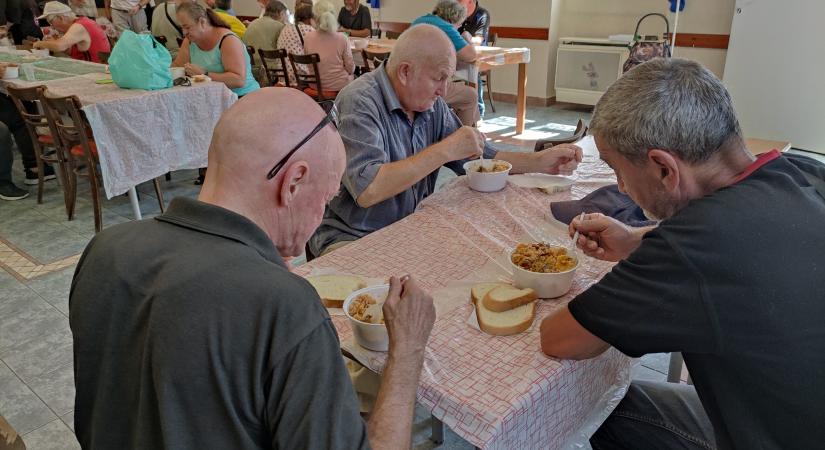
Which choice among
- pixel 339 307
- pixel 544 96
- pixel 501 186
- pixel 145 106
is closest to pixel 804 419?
pixel 339 307

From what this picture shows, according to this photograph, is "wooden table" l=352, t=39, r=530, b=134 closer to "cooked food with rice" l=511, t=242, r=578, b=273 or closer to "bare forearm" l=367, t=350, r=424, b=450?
"cooked food with rice" l=511, t=242, r=578, b=273

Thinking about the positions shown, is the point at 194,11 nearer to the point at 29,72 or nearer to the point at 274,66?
the point at 29,72

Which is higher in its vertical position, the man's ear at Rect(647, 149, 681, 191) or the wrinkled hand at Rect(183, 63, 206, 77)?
the man's ear at Rect(647, 149, 681, 191)

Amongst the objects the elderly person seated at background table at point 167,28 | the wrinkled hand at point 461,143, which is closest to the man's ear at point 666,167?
the wrinkled hand at point 461,143

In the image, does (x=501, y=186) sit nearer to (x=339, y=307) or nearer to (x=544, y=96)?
(x=339, y=307)

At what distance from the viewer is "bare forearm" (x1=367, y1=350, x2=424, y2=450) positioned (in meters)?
0.84

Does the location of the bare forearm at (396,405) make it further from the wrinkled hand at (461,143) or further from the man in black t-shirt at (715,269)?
the wrinkled hand at (461,143)

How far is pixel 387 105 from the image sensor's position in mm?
1878

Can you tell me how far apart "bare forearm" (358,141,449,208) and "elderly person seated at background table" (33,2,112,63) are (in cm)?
476

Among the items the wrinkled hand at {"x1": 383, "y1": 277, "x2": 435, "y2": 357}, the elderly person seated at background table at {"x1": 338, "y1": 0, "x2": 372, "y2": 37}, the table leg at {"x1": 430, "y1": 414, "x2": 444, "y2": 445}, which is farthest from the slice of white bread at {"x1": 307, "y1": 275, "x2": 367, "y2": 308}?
the elderly person seated at background table at {"x1": 338, "y1": 0, "x2": 372, "y2": 37}

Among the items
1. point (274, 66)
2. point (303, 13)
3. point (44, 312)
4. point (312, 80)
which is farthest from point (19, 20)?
point (44, 312)

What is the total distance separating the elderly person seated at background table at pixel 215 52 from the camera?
153 inches

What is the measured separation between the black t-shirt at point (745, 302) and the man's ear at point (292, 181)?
1.71ft

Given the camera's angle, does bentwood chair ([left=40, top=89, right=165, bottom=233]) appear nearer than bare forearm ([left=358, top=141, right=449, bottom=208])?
No
